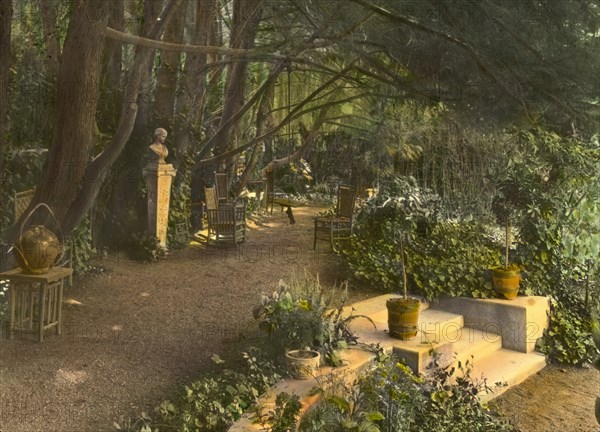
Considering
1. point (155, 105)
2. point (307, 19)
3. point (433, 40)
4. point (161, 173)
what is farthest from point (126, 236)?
point (433, 40)

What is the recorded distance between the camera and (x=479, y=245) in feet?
24.2

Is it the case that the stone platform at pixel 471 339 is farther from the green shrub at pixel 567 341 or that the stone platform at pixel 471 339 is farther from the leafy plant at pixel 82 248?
the leafy plant at pixel 82 248

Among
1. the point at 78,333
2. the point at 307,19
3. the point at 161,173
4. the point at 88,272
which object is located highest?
the point at 307,19

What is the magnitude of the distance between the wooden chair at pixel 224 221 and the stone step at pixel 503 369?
3338 mm

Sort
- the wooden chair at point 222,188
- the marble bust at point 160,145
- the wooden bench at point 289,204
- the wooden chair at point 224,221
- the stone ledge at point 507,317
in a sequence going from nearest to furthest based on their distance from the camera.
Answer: the stone ledge at point 507,317
the marble bust at point 160,145
the wooden chair at point 224,221
the wooden chair at point 222,188
the wooden bench at point 289,204

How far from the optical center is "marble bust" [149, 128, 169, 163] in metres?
7.20

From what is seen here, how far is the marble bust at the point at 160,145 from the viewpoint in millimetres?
7199

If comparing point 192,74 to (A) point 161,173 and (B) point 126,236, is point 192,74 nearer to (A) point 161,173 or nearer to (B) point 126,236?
(A) point 161,173

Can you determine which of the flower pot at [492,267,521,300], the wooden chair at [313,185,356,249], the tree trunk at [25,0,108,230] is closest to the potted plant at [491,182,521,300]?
the flower pot at [492,267,521,300]

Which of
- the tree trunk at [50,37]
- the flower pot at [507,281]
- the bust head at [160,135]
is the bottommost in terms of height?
the flower pot at [507,281]

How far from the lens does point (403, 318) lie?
204 inches

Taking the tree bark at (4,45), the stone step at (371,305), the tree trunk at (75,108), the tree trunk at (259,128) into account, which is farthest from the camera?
the tree trunk at (259,128)

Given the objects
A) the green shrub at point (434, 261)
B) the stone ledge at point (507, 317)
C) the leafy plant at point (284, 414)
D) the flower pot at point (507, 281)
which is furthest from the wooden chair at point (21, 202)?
the flower pot at point (507, 281)

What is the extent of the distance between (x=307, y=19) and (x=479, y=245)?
3.15m
